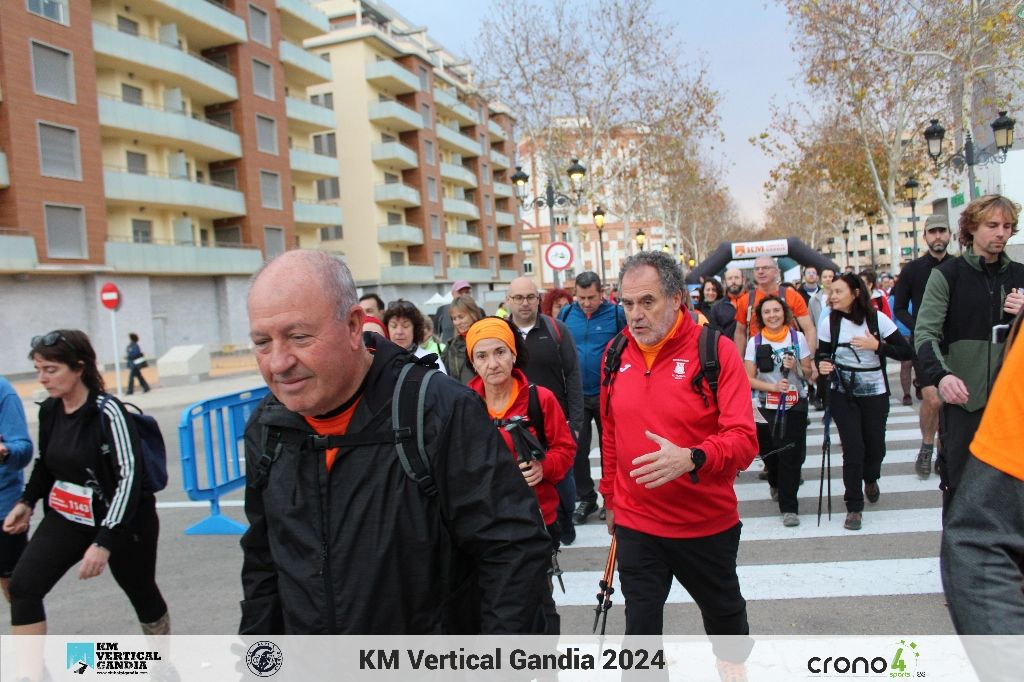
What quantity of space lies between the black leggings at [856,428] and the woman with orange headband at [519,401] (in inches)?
106

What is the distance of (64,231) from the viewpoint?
90.1 feet

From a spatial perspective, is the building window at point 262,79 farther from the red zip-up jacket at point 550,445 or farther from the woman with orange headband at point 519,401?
the red zip-up jacket at point 550,445

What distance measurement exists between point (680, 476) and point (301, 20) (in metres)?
44.7

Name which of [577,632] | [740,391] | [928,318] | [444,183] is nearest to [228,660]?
[577,632]

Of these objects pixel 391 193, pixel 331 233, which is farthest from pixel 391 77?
pixel 331 233

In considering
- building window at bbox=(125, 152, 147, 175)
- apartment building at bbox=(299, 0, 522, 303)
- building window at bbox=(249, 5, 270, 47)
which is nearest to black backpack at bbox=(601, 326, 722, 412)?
building window at bbox=(125, 152, 147, 175)

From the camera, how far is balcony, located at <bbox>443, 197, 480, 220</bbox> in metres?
56.7

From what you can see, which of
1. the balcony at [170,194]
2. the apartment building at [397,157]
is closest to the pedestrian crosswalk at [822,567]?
the balcony at [170,194]

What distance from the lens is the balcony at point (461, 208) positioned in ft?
186

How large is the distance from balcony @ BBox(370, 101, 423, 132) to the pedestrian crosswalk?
4695 cm

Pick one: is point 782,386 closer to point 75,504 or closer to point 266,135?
point 75,504

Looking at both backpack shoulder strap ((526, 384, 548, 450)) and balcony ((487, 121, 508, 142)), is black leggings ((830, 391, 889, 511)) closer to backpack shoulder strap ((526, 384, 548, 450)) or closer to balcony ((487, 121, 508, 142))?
backpack shoulder strap ((526, 384, 548, 450))

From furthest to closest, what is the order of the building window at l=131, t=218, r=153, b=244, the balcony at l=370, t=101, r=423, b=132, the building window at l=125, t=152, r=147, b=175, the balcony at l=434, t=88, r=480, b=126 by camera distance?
the balcony at l=434, t=88, r=480, b=126, the balcony at l=370, t=101, r=423, b=132, the building window at l=131, t=218, r=153, b=244, the building window at l=125, t=152, r=147, b=175

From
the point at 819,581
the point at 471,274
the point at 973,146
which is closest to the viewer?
the point at 819,581
